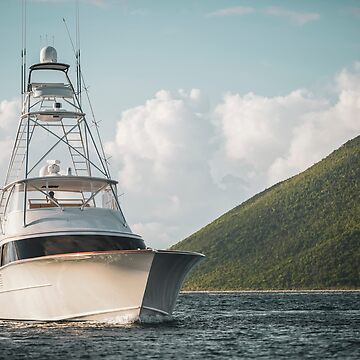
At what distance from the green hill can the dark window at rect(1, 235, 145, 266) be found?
98.4m

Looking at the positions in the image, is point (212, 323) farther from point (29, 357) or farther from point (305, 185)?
point (305, 185)

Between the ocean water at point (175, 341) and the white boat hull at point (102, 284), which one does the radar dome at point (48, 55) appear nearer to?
the white boat hull at point (102, 284)

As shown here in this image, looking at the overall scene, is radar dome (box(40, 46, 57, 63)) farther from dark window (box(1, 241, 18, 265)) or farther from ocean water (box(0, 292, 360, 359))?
ocean water (box(0, 292, 360, 359))

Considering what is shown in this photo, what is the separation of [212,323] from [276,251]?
360ft

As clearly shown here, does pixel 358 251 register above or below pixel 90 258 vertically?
above

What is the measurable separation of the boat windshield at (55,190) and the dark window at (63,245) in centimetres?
222

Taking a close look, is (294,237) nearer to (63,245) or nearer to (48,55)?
(48,55)

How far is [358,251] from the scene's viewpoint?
5517 inches

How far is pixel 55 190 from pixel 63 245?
487cm

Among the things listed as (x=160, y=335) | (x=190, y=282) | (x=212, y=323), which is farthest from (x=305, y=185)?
(x=160, y=335)

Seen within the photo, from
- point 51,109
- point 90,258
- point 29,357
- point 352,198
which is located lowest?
point 29,357

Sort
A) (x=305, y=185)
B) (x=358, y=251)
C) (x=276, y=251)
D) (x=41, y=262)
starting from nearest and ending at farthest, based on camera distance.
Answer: (x=41, y=262) → (x=358, y=251) → (x=276, y=251) → (x=305, y=185)

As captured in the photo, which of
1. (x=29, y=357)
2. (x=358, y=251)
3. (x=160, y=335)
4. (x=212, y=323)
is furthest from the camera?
(x=358, y=251)

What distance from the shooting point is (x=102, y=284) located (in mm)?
35906
